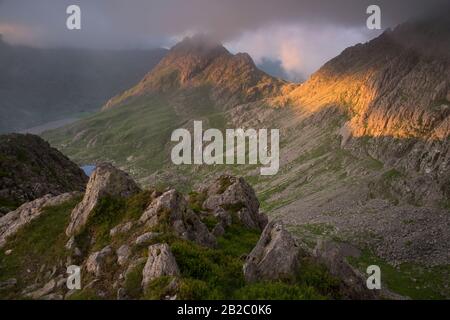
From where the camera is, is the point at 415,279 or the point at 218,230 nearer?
the point at 218,230

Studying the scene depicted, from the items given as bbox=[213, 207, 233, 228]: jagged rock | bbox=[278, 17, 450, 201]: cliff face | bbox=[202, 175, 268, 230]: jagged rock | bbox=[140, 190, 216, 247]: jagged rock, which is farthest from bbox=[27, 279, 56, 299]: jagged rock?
bbox=[278, 17, 450, 201]: cliff face

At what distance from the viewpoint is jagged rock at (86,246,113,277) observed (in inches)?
985

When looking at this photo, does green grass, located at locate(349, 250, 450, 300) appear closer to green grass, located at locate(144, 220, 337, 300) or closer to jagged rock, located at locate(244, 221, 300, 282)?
jagged rock, located at locate(244, 221, 300, 282)

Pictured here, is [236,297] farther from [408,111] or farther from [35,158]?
[408,111]

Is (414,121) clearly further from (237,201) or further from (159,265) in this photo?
(159,265)

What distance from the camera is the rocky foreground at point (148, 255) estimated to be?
21.6m

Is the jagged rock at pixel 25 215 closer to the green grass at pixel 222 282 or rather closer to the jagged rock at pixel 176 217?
the jagged rock at pixel 176 217

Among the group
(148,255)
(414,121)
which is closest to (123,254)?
(148,255)

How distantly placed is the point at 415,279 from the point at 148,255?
72.4 meters

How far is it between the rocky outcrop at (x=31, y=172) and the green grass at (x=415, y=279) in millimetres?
56832

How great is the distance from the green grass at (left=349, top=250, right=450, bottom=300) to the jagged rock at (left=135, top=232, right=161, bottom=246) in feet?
205

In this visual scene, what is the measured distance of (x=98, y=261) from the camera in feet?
84.3

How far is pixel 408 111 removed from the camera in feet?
548
